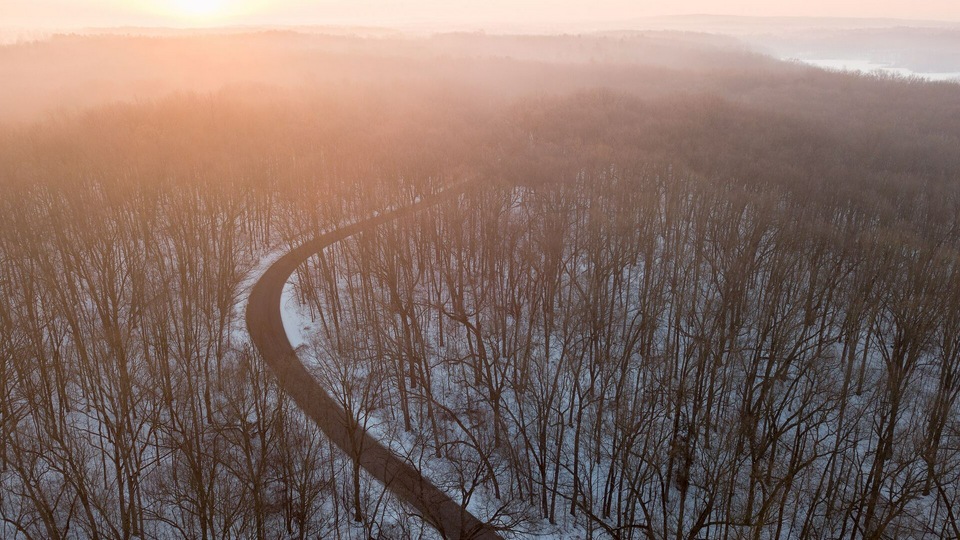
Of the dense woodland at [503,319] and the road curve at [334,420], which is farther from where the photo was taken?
the road curve at [334,420]

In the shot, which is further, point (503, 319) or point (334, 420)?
point (503, 319)

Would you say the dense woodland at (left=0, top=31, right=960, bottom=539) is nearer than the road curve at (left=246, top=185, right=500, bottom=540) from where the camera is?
Yes

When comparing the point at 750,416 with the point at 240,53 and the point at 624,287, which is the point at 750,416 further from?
the point at 240,53

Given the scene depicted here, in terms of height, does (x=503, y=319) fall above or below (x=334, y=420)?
above
